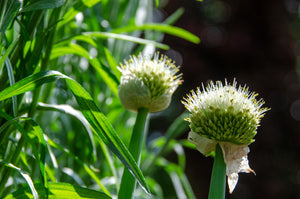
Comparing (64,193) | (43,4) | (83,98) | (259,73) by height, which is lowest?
(64,193)

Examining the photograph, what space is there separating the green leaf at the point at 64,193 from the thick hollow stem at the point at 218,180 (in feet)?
0.40

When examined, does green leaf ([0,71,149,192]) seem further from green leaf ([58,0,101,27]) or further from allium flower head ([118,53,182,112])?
green leaf ([58,0,101,27])

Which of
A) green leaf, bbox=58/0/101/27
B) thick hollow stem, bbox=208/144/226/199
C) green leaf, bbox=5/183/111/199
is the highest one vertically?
green leaf, bbox=58/0/101/27

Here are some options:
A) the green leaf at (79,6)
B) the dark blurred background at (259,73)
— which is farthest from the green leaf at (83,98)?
the dark blurred background at (259,73)

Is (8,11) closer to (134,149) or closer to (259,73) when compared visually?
(134,149)

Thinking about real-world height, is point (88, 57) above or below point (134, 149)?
above

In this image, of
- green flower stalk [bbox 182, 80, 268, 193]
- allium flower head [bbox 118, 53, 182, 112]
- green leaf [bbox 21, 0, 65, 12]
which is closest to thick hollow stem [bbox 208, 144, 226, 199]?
green flower stalk [bbox 182, 80, 268, 193]

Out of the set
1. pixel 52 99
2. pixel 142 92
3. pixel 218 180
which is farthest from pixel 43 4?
pixel 52 99

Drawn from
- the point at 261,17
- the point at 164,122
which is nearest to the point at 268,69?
the point at 261,17

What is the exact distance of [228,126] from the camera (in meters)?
0.45

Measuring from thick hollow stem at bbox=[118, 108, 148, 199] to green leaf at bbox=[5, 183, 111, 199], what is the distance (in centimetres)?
2

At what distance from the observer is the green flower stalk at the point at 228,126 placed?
0.45 metres

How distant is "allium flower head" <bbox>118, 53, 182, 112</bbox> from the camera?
0.50 m

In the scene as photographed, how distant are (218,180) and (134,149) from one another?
0.38 feet
